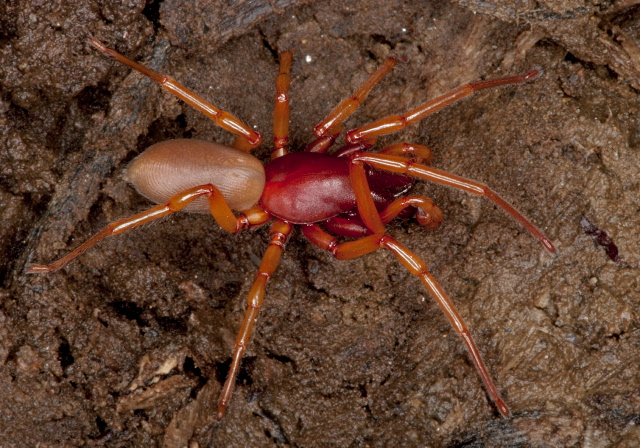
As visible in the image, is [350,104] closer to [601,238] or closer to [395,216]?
[395,216]

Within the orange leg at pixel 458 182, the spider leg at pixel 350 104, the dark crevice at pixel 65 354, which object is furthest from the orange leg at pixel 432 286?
the dark crevice at pixel 65 354

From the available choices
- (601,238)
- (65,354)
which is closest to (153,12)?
(65,354)

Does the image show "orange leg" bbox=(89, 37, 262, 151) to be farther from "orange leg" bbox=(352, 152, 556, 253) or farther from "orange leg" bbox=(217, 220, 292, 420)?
"orange leg" bbox=(352, 152, 556, 253)

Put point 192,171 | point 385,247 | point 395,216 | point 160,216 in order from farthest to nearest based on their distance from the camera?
point 395,216
point 192,171
point 385,247
point 160,216

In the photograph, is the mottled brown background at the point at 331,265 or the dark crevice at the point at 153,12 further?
the dark crevice at the point at 153,12

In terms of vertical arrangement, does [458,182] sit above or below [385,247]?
above

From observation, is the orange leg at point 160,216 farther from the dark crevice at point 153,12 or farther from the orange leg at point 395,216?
the dark crevice at point 153,12

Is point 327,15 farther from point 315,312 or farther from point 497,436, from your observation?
point 497,436
